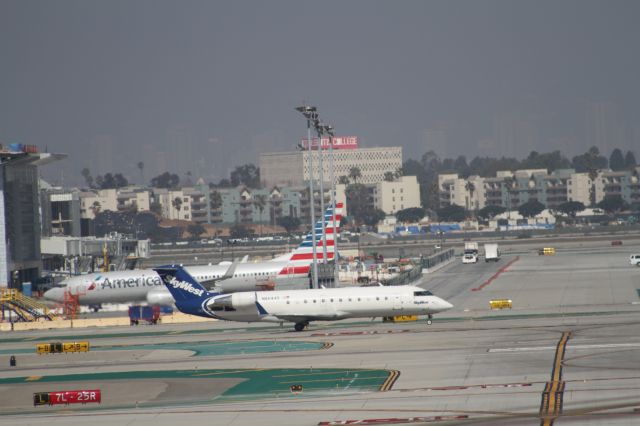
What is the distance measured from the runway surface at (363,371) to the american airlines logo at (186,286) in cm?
343

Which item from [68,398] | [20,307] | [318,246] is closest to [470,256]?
[318,246]

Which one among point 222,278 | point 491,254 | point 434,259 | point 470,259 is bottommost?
point 470,259

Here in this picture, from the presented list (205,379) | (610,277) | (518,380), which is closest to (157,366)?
(205,379)

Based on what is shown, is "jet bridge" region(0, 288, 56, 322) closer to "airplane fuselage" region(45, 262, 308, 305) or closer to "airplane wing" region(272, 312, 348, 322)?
"airplane fuselage" region(45, 262, 308, 305)

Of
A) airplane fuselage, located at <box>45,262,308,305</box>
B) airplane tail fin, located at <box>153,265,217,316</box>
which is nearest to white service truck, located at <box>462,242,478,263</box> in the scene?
airplane fuselage, located at <box>45,262,308,305</box>

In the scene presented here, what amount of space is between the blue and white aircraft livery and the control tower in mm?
49562

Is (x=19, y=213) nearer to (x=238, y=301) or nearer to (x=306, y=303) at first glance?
(x=238, y=301)

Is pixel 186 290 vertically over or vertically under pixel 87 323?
over

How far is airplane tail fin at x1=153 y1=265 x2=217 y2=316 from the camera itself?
82.8 metres

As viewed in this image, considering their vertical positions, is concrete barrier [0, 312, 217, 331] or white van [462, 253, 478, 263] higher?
white van [462, 253, 478, 263]

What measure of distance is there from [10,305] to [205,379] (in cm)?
5605

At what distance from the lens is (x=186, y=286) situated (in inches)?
3270

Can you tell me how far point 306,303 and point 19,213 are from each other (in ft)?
211

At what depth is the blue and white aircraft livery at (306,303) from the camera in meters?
78.8
